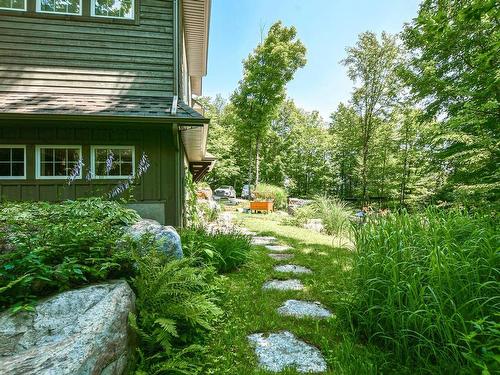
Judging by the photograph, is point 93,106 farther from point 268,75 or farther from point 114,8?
point 268,75

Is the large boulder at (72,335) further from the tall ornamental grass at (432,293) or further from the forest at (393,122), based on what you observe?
the forest at (393,122)

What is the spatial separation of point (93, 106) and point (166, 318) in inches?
185

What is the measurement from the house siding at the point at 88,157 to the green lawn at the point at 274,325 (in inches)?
96.5

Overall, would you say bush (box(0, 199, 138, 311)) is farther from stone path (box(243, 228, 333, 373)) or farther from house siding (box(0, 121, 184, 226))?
house siding (box(0, 121, 184, 226))

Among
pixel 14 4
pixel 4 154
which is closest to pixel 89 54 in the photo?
pixel 14 4

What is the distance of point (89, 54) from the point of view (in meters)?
5.85

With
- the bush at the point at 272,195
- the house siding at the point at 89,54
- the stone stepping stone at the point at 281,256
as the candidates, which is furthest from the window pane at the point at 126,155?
the bush at the point at 272,195

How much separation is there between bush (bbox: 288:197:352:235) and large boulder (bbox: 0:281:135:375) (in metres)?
6.25

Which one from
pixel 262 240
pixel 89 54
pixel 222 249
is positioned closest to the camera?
pixel 222 249

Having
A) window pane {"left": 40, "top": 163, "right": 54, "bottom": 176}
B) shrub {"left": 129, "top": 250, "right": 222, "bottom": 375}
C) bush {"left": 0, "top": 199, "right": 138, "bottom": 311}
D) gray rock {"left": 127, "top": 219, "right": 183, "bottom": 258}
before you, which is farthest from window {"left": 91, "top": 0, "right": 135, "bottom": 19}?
shrub {"left": 129, "top": 250, "right": 222, "bottom": 375}

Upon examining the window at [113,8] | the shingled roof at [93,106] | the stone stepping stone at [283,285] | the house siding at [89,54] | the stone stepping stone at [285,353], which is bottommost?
the stone stepping stone at [283,285]

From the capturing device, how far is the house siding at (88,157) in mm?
5363

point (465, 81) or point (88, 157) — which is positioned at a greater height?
point (465, 81)

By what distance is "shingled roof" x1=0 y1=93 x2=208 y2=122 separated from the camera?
5.00 metres
